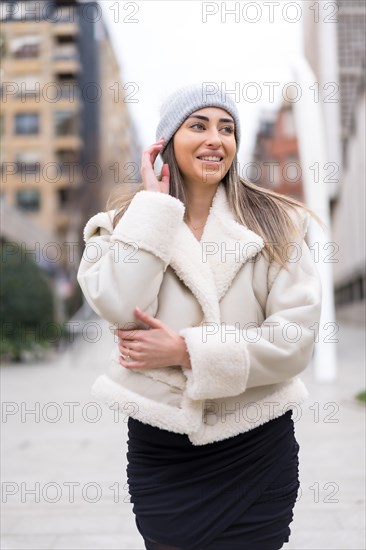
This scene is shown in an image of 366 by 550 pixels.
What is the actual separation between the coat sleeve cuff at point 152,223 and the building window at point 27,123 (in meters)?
59.5

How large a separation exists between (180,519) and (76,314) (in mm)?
29838

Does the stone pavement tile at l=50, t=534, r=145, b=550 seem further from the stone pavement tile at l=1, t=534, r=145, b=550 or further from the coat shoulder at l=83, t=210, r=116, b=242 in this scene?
the coat shoulder at l=83, t=210, r=116, b=242

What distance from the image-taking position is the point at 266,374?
6.88 ft

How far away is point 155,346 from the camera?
207 cm

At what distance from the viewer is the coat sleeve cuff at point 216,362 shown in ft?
6.82

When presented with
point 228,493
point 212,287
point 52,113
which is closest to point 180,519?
point 228,493

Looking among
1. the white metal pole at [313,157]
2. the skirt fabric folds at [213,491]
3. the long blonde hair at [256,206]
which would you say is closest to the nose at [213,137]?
the long blonde hair at [256,206]

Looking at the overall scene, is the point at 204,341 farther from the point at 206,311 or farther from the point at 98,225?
the point at 98,225

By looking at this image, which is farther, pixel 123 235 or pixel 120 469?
pixel 120 469

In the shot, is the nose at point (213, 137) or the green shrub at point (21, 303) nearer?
the nose at point (213, 137)

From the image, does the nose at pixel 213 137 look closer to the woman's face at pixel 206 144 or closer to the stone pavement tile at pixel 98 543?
the woman's face at pixel 206 144

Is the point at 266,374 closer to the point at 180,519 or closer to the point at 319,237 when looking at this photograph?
the point at 180,519

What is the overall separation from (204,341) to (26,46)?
6154 cm

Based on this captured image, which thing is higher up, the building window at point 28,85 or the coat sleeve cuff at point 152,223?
the building window at point 28,85
